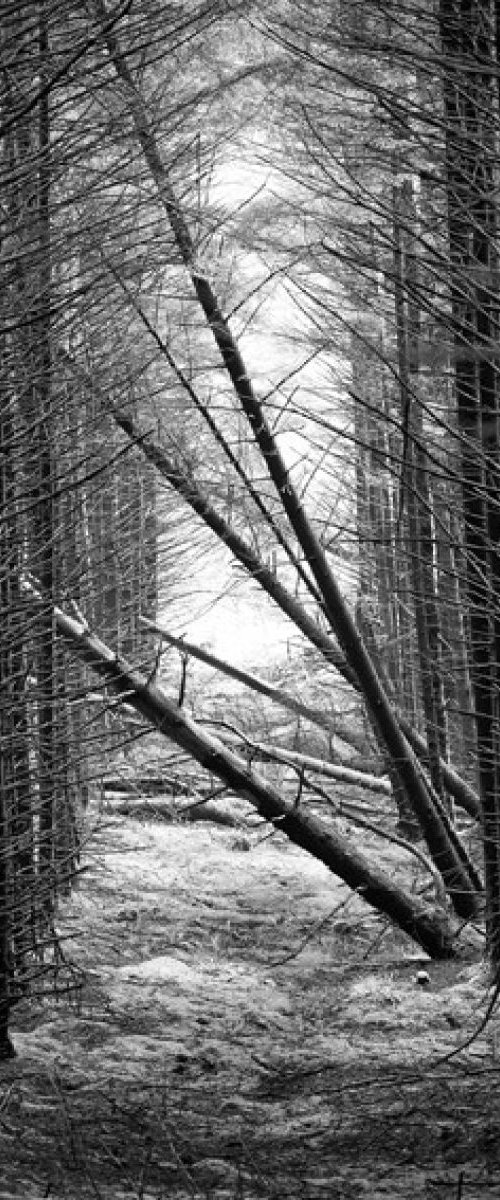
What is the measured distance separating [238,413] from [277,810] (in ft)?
8.76

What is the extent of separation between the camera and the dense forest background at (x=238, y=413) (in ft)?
15.2

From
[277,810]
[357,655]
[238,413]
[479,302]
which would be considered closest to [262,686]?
[238,413]

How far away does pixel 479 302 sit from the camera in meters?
3.88

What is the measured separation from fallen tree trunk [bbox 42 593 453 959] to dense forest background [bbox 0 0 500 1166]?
16mm

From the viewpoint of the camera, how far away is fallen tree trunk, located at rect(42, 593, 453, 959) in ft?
23.1

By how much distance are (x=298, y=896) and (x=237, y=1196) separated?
586cm

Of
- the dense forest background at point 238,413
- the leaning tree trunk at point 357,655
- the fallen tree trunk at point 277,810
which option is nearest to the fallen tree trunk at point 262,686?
the dense forest background at point 238,413

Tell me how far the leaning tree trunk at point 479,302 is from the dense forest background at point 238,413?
30 mm

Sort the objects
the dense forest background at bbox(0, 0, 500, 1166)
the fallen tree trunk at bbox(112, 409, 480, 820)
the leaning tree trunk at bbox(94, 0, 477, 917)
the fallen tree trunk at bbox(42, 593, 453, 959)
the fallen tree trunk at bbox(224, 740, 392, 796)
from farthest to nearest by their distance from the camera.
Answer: the fallen tree trunk at bbox(224, 740, 392, 796)
the fallen tree trunk at bbox(112, 409, 480, 820)
the leaning tree trunk at bbox(94, 0, 477, 917)
the fallen tree trunk at bbox(42, 593, 453, 959)
the dense forest background at bbox(0, 0, 500, 1166)

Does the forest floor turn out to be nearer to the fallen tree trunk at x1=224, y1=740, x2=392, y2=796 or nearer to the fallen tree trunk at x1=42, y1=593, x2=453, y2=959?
the fallen tree trunk at x1=42, y1=593, x2=453, y2=959

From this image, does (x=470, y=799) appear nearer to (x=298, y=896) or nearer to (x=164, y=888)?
(x=298, y=896)

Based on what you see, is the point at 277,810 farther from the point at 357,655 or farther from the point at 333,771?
the point at 333,771

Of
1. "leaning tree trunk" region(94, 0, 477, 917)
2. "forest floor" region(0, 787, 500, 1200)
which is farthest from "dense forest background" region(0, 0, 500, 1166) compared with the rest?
"forest floor" region(0, 787, 500, 1200)

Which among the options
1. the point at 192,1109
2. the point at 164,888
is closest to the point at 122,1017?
the point at 192,1109
